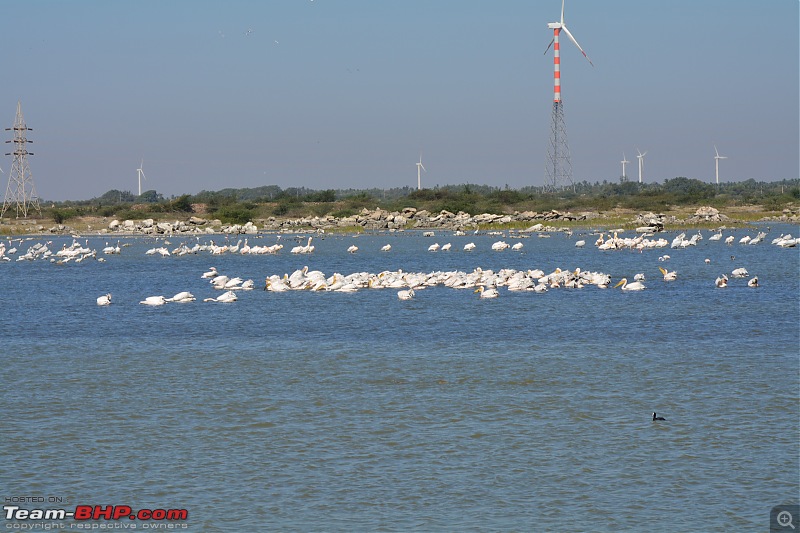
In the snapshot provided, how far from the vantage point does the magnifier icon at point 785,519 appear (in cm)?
891

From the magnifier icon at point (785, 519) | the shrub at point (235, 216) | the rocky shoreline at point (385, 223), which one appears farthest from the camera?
the shrub at point (235, 216)

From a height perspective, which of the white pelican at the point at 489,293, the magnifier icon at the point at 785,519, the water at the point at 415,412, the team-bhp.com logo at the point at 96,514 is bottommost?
the magnifier icon at the point at 785,519

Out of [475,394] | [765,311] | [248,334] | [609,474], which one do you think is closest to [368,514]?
[609,474]

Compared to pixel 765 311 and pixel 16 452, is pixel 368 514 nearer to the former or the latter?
pixel 16 452

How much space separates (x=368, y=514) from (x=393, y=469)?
1.31 meters

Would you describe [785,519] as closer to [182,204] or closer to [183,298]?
[183,298]

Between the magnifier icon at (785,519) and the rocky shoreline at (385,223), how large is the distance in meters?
61.4

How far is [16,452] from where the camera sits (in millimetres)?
11445

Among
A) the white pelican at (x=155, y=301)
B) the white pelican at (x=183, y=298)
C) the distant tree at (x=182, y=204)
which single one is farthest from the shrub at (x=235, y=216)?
the white pelican at (x=155, y=301)

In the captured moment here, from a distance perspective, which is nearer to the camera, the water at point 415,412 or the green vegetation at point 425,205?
the water at point 415,412

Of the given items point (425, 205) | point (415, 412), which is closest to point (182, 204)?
point (425, 205)

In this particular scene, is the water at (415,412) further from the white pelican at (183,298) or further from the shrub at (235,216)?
the shrub at (235,216)

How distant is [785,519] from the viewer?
902 centimetres

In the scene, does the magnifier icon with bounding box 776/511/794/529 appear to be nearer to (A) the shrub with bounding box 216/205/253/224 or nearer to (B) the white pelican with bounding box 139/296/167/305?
(B) the white pelican with bounding box 139/296/167/305
